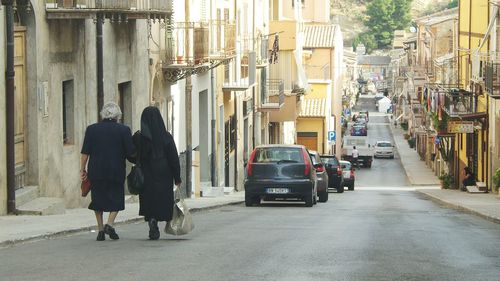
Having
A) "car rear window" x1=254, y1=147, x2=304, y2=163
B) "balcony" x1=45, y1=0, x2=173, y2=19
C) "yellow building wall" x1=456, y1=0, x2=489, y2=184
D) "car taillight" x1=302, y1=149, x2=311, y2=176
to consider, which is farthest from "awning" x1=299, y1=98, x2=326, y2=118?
"balcony" x1=45, y1=0, x2=173, y2=19

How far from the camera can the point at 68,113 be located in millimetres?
21156

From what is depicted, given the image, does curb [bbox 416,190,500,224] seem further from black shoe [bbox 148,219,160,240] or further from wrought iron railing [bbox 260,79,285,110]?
wrought iron railing [bbox 260,79,285,110]

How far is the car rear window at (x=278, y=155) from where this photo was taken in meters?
26.1

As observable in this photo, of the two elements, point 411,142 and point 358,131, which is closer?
point 411,142

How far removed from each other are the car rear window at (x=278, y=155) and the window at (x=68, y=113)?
6.19 metres

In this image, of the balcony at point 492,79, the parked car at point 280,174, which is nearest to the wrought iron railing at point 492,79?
the balcony at point 492,79

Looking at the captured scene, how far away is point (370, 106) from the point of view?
187 m

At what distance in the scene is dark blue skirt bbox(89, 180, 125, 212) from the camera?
13031mm

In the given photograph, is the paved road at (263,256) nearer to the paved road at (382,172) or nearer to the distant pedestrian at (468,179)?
the distant pedestrian at (468,179)

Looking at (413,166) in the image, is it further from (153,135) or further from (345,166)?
(153,135)

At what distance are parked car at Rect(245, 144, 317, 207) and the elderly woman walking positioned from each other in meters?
12.9

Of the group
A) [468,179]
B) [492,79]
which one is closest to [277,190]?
[492,79]

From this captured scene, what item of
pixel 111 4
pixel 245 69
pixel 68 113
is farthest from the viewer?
pixel 245 69

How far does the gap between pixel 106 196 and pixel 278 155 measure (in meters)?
13.3
